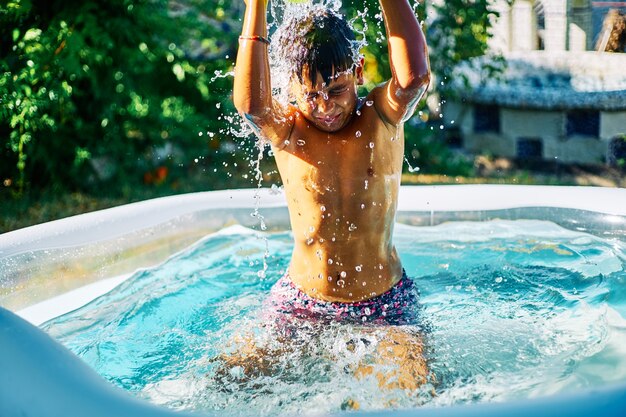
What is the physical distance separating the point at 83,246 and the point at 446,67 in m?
3.40

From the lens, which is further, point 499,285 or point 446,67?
point 446,67

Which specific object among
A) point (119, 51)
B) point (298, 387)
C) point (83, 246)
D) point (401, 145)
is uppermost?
point (119, 51)

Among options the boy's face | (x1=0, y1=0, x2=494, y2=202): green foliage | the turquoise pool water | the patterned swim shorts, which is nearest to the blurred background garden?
(x1=0, y1=0, x2=494, y2=202): green foliage

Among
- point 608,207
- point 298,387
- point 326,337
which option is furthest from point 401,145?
point 608,207

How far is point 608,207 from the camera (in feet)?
12.1

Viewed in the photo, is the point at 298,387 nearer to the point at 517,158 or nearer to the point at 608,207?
the point at 608,207

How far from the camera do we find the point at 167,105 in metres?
5.47

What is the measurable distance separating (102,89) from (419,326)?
3.23m

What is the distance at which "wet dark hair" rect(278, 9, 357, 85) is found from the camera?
243cm

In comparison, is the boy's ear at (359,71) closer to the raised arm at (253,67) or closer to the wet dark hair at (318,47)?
the wet dark hair at (318,47)

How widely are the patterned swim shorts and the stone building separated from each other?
289 cm

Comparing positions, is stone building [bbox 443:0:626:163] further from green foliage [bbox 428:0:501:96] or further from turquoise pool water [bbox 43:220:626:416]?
turquoise pool water [bbox 43:220:626:416]

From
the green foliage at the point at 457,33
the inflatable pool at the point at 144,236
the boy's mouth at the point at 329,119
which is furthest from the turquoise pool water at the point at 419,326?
the green foliage at the point at 457,33

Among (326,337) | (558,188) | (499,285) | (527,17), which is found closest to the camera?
(326,337)
